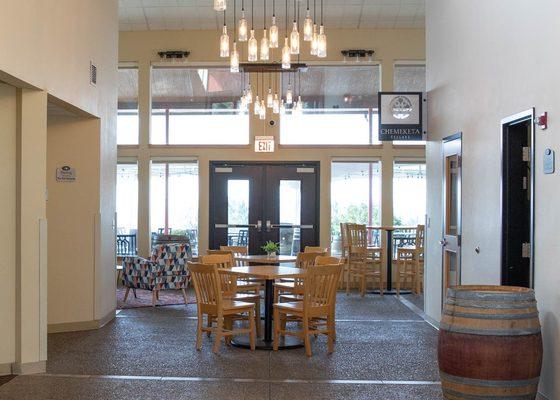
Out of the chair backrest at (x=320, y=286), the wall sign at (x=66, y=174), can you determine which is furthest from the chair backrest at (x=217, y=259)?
the wall sign at (x=66, y=174)

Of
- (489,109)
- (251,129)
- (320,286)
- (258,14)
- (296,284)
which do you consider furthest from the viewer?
(251,129)

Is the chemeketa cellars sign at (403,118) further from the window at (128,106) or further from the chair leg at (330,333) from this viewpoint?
the window at (128,106)

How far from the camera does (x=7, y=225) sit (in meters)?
5.68

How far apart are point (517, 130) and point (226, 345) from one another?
332 cm

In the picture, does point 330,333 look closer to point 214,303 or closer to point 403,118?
point 214,303

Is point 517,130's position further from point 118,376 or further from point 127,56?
point 127,56

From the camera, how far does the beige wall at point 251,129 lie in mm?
11555

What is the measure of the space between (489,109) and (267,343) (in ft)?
9.82

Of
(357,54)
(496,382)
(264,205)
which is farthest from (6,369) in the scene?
(357,54)

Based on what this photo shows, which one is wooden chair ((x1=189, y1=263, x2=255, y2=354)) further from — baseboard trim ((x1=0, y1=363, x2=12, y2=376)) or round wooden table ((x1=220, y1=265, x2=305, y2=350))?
baseboard trim ((x1=0, y1=363, x2=12, y2=376))

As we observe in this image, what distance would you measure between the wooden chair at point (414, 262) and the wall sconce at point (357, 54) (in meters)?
3.10

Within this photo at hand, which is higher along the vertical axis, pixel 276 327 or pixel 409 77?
pixel 409 77

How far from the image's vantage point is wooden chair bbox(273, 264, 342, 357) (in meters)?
6.16

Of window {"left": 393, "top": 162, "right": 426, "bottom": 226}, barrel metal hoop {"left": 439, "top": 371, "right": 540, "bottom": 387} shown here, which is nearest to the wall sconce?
window {"left": 393, "top": 162, "right": 426, "bottom": 226}
